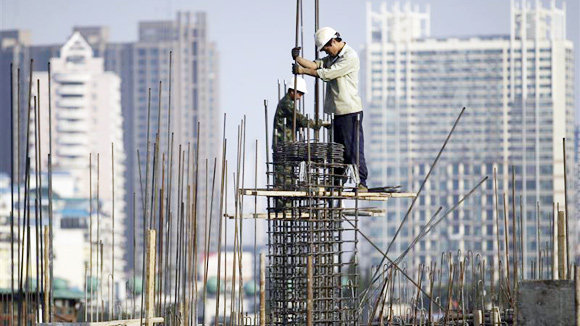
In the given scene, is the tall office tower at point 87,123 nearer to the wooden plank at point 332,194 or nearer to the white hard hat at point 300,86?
the white hard hat at point 300,86

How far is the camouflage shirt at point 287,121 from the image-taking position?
320 inches

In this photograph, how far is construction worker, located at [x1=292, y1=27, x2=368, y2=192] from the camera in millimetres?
7605

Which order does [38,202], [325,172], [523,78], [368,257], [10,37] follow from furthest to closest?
[10,37], [523,78], [368,257], [38,202], [325,172]

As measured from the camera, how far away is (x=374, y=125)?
361 feet

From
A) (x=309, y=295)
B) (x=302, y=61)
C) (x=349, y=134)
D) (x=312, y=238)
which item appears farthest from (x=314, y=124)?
(x=309, y=295)

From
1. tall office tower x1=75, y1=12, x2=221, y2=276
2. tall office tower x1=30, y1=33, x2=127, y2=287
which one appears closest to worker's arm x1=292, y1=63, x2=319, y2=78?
tall office tower x1=30, y1=33, x2=127, y2=287

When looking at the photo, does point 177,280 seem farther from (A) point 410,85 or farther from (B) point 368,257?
(A) point 410,85

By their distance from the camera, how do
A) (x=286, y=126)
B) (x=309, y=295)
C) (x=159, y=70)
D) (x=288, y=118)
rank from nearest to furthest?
(x=309, y=295)
(x=288, y=118)
(x=286, y=126)
(x=159, y=70)

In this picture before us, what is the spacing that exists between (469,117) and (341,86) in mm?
100231

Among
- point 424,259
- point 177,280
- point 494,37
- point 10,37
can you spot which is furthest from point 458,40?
point 177,280

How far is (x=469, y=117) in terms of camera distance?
10712cm

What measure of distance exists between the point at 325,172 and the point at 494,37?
103018 mm

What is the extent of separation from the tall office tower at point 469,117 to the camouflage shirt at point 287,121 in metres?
92.1

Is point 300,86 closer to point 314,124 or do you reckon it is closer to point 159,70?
point 314,124
